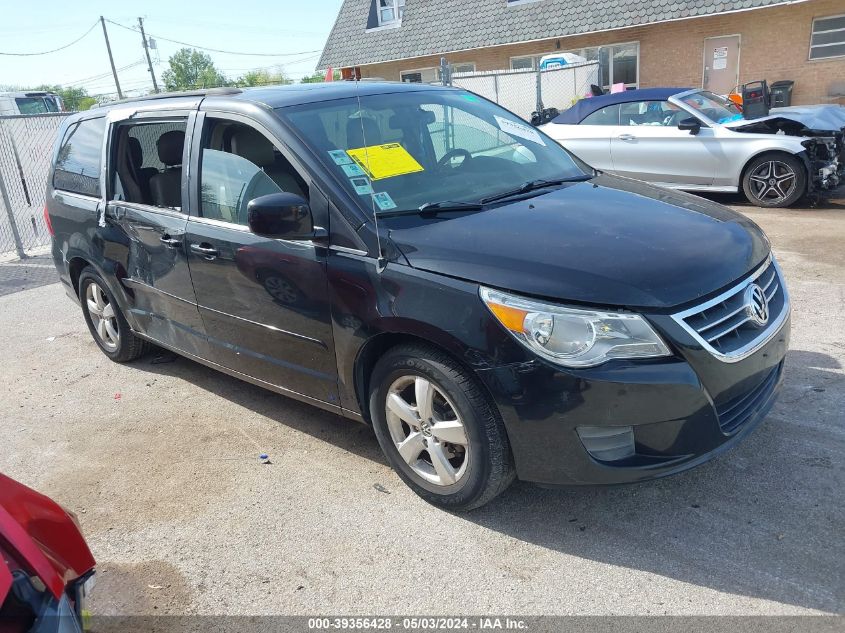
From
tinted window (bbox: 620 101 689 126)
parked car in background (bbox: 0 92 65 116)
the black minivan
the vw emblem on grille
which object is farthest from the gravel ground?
parked car in background (bbox: 0 92 65 116)

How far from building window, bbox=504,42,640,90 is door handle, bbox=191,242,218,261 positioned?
58.7 feet

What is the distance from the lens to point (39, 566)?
1961 millimetres

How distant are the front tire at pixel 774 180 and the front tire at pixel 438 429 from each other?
761 centimetres

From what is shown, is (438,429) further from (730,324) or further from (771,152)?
(771,152)

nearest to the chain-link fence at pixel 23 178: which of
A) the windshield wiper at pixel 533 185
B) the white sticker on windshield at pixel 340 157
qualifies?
the white sticker on windshield at pixel 340 157

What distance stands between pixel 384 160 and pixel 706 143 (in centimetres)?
722

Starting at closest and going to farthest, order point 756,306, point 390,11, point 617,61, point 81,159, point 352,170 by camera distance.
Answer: point 756,306, point 352,170, point 81,159, point 617,61, point 390,11

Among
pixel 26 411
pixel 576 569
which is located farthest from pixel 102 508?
pixel 576 569

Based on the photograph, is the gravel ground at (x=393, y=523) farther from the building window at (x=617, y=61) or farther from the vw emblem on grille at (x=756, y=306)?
the building window at (x=617, y=61)

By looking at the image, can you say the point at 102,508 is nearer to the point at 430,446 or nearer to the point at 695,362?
the point at 430,446

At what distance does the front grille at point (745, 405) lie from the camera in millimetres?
2744

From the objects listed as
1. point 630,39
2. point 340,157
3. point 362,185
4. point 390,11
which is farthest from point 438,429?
point 390,11

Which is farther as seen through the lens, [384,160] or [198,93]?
[198,93]

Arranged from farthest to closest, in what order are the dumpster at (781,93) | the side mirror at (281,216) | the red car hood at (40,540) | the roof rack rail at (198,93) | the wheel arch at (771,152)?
1. the dumpster at (781,93)
2. the wheel arch at (771,152)
3. the roof rack rail at (198,93)
4. the side mirror at (281,216)
5. the red car hood at (40,540)
